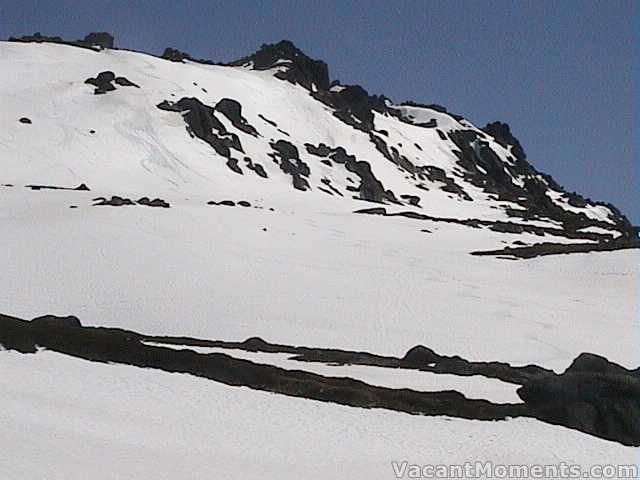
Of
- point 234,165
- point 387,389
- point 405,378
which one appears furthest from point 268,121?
point 387,389

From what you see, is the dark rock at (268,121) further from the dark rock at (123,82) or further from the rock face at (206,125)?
the dark rock at (123,82)

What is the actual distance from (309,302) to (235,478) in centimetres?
1468

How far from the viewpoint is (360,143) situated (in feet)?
305

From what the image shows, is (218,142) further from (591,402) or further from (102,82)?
(591,402)

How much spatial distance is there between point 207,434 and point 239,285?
14.7 metres

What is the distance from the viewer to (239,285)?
24.0 m

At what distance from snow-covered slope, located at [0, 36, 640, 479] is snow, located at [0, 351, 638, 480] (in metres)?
0.04

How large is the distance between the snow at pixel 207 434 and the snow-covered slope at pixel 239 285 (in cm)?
4

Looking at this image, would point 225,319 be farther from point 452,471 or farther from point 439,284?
point 452,471

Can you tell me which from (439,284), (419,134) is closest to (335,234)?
(439,284)

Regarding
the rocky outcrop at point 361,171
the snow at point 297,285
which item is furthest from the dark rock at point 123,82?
the snow at point 297,285

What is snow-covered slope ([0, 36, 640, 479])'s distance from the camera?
367 inches

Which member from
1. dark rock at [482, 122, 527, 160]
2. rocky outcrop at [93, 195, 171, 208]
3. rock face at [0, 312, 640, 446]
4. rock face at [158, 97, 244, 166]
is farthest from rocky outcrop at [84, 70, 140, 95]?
dark rock at [482, 122, 527, 160]

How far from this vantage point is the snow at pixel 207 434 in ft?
26.4
